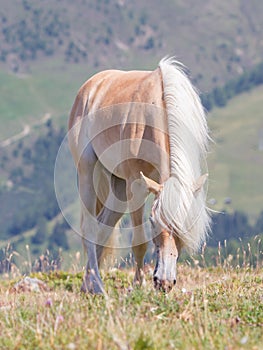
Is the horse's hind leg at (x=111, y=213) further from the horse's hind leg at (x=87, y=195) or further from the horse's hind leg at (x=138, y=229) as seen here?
the horse's hind leg at (x=138, y=229)

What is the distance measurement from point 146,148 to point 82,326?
3934mm

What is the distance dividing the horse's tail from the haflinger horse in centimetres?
1

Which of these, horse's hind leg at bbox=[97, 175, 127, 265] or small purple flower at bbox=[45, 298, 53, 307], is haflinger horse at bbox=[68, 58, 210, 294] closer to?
horse's hind leg at bbox=[97, 175, 127, 265]

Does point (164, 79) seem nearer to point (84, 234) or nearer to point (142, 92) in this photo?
point (142, 92)

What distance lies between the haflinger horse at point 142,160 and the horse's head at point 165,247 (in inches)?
0.4

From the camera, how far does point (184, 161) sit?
28.7 feet

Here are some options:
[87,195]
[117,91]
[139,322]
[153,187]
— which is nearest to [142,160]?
[153,187]

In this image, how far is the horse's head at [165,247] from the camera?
787cm

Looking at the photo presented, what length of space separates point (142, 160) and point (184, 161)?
965mm

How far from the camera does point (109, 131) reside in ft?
35.4

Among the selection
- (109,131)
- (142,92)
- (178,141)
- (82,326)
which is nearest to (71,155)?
(109,131)

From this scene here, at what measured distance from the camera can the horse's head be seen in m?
7.87

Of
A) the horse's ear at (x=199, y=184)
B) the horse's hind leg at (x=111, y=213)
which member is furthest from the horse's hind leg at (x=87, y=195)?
the horse's ear at (x=199, y=184)

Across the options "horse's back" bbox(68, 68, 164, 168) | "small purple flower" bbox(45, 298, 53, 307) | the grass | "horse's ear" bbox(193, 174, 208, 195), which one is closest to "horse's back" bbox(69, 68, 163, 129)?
"horse's back" bbox(68, 68, 164, 168)
